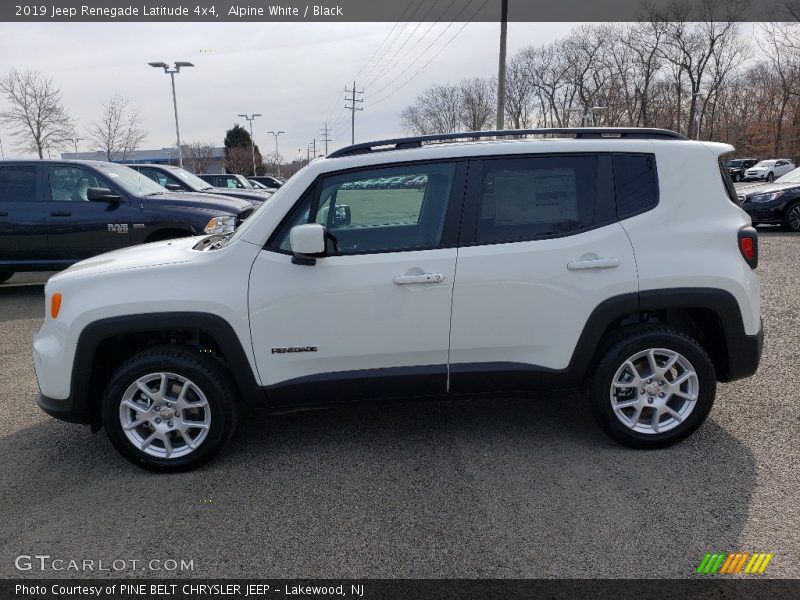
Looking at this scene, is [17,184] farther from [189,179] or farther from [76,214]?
[189,179]

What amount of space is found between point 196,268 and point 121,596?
5.63ft

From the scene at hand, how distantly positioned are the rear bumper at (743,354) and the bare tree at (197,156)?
194 ft

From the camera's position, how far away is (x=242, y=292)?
344 centimetres

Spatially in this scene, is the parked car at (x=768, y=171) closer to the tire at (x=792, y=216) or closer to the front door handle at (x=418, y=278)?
the tire at (x=792, y=216)

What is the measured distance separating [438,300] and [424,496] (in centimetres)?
106

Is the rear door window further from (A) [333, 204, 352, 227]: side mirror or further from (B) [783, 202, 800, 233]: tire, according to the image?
(B) [783, 202, 800, 233]: tire

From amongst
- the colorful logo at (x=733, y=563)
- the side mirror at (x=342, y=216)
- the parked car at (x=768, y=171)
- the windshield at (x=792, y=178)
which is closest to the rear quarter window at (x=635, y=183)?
the side mirror at (x=342, y=216)

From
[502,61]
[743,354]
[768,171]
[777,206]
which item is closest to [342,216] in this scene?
[743,354]

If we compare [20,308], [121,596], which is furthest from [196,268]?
[20,308]

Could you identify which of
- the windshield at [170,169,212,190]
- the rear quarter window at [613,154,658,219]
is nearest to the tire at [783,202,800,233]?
the rear quarter window at [613,154,658,219]

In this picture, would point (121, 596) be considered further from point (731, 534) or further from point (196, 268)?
point (731, 534)

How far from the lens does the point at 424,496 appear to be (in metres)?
3.20

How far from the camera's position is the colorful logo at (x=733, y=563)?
2.56m

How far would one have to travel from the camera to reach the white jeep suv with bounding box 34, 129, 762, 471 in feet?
11.3
